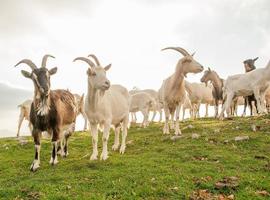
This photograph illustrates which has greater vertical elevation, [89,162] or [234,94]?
[234,94]

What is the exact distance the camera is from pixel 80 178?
1261 cm

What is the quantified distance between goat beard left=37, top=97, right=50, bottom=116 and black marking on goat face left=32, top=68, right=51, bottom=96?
289 mm

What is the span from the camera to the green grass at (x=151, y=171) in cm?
1123

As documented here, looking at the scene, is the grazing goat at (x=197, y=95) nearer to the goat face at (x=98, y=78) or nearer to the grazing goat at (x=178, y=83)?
the grazing goat at (x=178, y=83)

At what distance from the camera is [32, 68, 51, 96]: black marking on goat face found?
1407 centimetres

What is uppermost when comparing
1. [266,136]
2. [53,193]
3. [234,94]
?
[234,94]

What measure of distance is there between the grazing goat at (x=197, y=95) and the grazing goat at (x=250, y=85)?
6.44 metres

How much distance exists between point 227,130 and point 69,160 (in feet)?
25.4

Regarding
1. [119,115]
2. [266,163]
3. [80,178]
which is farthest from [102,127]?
[266,163]

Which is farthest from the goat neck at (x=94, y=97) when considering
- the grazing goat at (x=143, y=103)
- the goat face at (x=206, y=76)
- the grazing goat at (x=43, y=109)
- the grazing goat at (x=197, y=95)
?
the grazing goat at (x=197, y=95)

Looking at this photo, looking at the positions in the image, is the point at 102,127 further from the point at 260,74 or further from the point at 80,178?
the point at 260,74

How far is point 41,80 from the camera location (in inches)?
555

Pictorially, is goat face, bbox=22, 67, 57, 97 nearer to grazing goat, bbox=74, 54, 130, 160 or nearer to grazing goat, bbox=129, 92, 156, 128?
grazing goat, bbox=74, 54, 130, 160

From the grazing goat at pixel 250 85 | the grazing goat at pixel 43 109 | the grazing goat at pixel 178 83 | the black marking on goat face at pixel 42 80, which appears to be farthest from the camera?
the grazing goat at pixel 250 85
